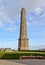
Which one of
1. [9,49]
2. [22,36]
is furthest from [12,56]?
[22,36]

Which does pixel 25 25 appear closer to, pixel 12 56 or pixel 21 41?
pixel 21 41

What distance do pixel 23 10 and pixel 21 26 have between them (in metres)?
3.40

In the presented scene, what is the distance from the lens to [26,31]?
28.5 metres

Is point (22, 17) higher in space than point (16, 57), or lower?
higher

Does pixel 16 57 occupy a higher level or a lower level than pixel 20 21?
lower

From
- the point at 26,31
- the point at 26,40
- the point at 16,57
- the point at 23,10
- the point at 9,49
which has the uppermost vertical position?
the point at 23,10

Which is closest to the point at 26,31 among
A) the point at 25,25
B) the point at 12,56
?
the point at 25,25

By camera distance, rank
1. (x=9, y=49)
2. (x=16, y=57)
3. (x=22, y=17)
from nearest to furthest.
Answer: (x=16, y=57), (x=9, y=49), (x=22, y=17)

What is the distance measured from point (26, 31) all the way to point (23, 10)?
4293 millimetres

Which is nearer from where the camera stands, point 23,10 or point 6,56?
point 6,56

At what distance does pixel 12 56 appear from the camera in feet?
68.1

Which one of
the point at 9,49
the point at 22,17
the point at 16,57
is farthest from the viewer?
the point at 22,17

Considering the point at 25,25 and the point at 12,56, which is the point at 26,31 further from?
the point at 12,56

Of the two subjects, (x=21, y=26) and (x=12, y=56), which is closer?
(x=12, y=56)
